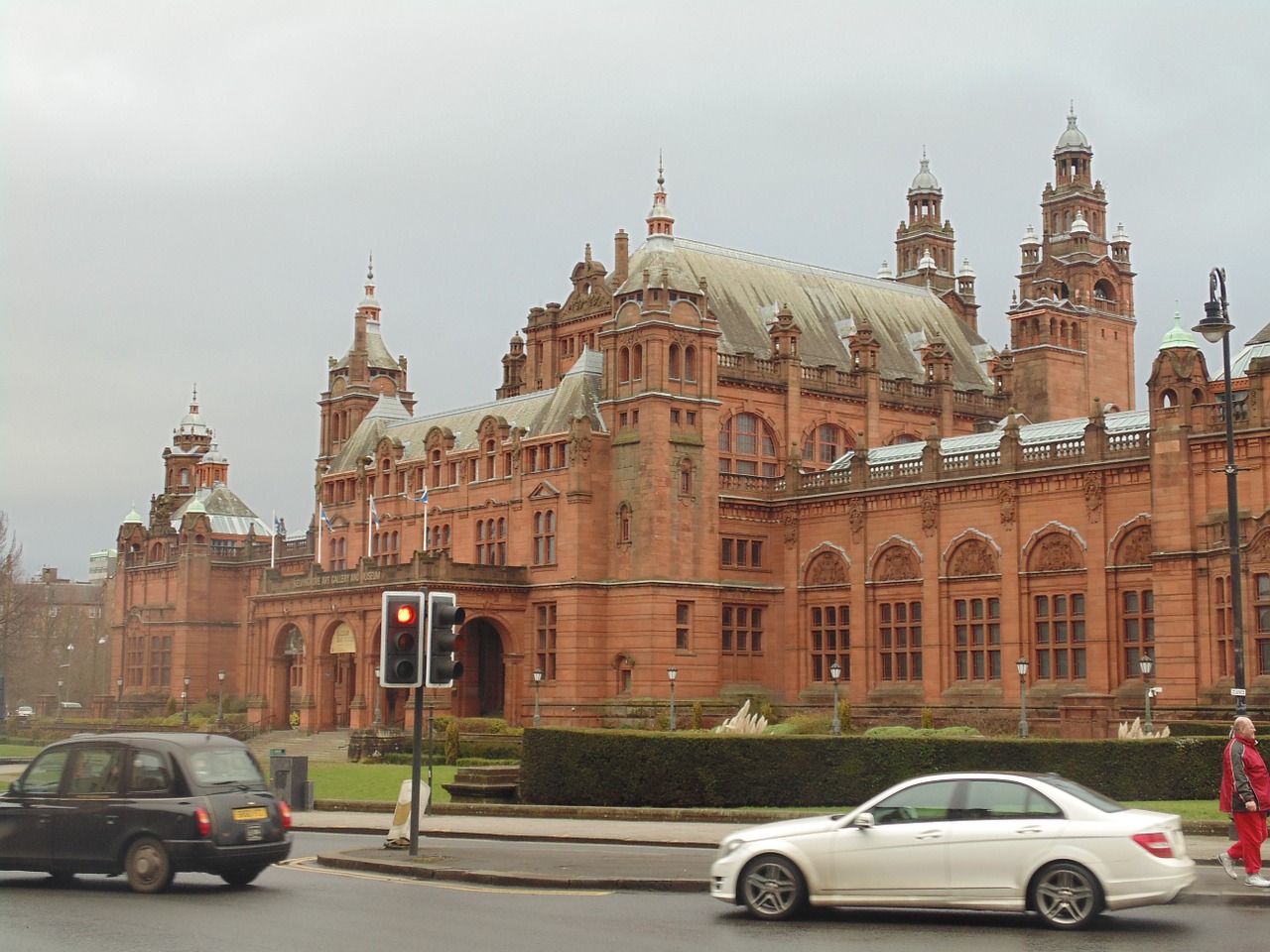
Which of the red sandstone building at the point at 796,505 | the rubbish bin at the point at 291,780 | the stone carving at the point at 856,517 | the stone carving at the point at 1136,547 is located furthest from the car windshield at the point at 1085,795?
the stone carving at the point at 856,517

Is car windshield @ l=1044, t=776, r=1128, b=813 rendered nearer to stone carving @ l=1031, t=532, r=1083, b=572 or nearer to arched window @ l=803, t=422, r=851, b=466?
stone carving @ l=1031, t=532, r=1083, b=572

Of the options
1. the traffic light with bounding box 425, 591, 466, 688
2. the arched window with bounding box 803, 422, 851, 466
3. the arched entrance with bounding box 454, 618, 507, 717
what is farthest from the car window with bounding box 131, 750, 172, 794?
the arched window with bounding box 803, 422, 851, 466

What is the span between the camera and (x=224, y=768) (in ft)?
73.3

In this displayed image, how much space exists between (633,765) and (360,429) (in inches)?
2270

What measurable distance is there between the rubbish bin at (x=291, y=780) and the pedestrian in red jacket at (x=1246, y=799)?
75.2ft

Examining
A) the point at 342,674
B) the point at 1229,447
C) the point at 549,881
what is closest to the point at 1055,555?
the point at 1229,447

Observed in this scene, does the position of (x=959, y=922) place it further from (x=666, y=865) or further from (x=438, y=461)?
(x=438, y=461)

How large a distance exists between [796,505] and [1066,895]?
184 feet

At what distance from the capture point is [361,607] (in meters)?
77.9

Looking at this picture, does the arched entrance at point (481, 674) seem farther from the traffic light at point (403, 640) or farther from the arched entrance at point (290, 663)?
the traffic light at point (403, 640)

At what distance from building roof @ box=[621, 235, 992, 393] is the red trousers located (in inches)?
2107

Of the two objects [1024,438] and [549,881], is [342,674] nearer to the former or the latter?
[1024,438]

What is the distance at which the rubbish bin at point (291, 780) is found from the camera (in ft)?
127

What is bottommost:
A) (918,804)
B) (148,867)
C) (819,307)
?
(148,867)
